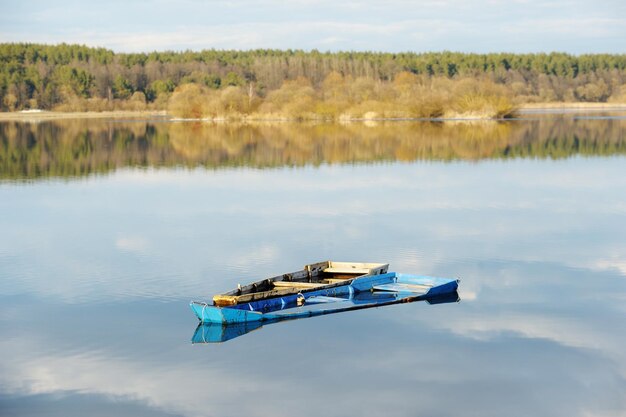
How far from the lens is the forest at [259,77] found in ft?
257

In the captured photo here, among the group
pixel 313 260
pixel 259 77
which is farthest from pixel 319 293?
pixel 259 77

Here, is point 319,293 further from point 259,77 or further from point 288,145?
point 259,77

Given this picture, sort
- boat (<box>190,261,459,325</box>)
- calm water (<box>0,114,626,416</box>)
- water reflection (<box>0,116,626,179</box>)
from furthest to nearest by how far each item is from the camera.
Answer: water reflection (<box>0,116,626,179</box>), boat (<box>190,261,459,325</box>), calm water (<box>0,114,626,416</box>)

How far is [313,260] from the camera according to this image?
56.7 ft

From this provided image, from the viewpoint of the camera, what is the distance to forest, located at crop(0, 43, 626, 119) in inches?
3088

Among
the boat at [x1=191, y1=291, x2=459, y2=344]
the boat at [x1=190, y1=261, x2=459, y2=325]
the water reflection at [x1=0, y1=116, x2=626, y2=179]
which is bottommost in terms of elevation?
the water reflection at [x1=0, y1=116, x2=626, y2=179]

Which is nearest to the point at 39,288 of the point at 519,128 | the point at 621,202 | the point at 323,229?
the point at 323,229

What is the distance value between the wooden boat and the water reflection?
66.0 feet

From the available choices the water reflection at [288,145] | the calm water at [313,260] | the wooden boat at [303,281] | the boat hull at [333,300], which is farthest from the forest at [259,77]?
the boat hull at [333,300]

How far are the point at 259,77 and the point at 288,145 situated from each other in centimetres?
→ 8079

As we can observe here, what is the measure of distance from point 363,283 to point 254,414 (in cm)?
538

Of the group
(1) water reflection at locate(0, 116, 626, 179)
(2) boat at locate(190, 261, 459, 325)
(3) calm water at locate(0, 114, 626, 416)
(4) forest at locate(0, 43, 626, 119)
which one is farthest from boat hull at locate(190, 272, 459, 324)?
(4) forest at locate(0, 43, 626, 119)

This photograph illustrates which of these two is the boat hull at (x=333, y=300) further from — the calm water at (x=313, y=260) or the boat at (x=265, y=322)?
the calm water at (x=313, y=260)

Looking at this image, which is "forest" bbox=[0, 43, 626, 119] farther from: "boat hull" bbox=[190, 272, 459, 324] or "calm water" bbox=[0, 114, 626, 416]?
"boat hull" bbox=[190, 272, 459, 324]
